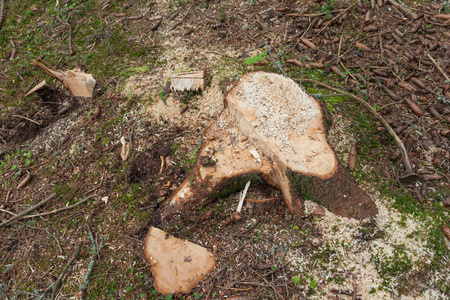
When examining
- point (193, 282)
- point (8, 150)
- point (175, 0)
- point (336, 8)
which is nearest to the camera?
point (193, 282)

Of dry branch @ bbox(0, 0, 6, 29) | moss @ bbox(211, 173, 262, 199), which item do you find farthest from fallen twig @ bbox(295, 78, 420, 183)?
dry branch @ bbox(0, 0, 6, 29)

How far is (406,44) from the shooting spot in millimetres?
3922

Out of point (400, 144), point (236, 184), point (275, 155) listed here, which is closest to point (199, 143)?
point (236, 184)

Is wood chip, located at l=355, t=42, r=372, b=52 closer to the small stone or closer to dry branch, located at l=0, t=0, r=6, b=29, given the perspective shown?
the small stone

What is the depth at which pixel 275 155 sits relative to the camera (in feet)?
8.49

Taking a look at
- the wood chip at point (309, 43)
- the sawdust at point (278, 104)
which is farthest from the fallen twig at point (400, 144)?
the wood chip at point (309, 43)

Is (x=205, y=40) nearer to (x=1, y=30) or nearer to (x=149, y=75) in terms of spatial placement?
(x=149, y=75)

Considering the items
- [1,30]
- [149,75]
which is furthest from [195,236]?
[1,30]

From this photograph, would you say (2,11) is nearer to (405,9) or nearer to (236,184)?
(236,184)

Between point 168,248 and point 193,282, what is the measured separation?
39 centimetres

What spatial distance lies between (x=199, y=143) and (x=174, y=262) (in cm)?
125

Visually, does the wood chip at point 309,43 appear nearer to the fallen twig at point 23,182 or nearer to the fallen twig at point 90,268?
the fallen twig at point 90,268

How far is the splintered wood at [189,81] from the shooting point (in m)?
3.80

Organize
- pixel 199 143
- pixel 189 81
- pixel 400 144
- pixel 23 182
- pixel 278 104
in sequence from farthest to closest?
pixel 189 81 < pixel 23 182 < pixel 199 143 < pixel 400 144 < pixel 278 104
